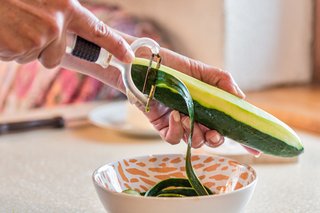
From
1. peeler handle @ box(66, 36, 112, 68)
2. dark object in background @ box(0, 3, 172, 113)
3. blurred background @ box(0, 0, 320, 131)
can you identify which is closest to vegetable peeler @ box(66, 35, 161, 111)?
peeler handle @ box(66, 36, 112, 68)

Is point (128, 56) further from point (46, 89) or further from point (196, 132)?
point (46, 89)

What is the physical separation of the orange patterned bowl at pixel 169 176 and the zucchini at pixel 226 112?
0.15 ft

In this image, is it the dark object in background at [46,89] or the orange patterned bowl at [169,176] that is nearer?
the orange patterned bowl at [169,176]

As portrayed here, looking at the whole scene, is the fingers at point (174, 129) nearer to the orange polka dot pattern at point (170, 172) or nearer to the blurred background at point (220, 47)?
the orange polka dot pattern at point (170, 172)

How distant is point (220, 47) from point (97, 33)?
0.99 meters

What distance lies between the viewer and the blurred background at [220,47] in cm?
166

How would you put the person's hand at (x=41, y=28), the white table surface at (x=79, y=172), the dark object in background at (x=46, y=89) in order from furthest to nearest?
the dark object in background at (x=46, y=89) < the white table surface at (x=79, y=172) < the person's hand at (x=41, y=28)

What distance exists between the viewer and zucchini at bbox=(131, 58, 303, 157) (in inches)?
32.0

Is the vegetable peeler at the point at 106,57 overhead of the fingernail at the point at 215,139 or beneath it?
overhead

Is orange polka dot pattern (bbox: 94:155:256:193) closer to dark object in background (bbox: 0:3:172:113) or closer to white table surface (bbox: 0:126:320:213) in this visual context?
white table surface (bbox: 0:126:320:213)

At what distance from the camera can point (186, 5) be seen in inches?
70.2

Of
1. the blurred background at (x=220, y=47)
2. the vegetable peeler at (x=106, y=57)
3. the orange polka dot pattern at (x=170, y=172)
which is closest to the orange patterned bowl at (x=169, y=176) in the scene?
the orange polka dot pattern at (x=170, y=172)

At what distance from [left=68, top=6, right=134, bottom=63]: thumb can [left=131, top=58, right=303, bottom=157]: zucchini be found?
0.07 meters

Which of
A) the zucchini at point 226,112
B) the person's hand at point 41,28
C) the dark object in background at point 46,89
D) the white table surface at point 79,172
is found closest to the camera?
the person's hand at point 41,28
